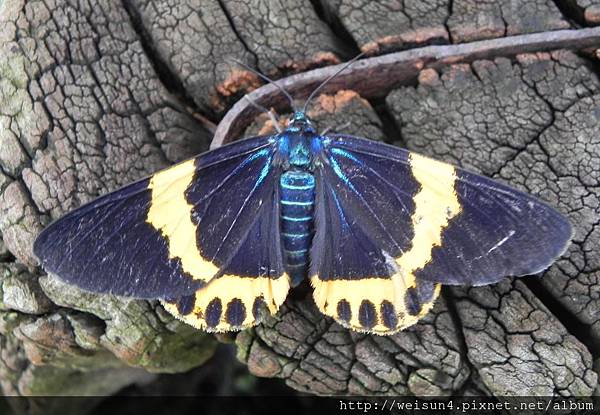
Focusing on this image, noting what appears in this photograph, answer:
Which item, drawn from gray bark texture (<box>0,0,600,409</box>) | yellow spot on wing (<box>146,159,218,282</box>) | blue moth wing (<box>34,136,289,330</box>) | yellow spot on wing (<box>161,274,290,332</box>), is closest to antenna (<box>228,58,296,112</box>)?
gray bark texture (<box>0,0,600,409</box>)

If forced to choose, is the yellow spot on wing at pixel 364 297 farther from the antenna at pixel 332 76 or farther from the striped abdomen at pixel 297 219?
the antenna at pixel 332 76

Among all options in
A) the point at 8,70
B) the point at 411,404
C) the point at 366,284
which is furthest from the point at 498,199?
the point at 8,70

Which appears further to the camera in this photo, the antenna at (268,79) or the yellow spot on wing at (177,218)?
the antenna at (268,79)

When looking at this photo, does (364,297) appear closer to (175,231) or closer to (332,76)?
(175,231)

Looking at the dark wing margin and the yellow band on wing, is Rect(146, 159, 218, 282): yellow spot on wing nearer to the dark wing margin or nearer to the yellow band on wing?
the dark wing margin

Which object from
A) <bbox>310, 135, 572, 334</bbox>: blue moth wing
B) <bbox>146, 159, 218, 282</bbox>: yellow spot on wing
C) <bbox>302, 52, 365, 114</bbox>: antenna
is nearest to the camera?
<bbox>310, 135, 572, 334</bbox>: blue moth wing

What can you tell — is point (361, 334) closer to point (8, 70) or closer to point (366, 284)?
point (366, 284)

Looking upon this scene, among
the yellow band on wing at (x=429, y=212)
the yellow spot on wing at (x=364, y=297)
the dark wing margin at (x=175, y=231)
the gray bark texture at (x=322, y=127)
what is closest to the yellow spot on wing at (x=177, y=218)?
the dark wing margin at (x=175, y=231)

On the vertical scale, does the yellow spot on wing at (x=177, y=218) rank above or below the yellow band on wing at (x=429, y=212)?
above

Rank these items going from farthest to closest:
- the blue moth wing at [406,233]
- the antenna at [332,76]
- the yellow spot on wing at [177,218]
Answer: the antenna at [332,76] → the yellow spot on wing at [177,218] → the blue moth wing at [406,233]
